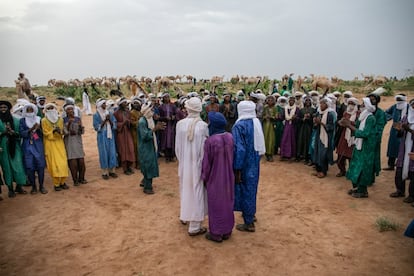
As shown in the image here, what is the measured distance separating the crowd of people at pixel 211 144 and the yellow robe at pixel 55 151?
19 millimetres

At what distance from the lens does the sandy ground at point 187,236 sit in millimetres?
3703

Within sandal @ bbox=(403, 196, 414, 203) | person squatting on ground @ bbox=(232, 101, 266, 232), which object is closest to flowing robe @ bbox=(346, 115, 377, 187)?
sandal @ bbox=(403, 196, 414, 203)

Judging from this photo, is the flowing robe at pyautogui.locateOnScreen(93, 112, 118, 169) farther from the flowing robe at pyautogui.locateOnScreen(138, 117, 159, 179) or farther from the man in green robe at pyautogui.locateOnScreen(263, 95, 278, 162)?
the man in green robe at pyautogui.locateOnScreen(263, 95, 278, 162)

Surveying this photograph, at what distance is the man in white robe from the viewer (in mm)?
4129

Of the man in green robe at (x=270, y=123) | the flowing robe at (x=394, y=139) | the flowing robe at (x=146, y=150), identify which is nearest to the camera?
the flowing robe at (x=146, y=150)

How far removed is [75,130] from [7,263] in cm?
303

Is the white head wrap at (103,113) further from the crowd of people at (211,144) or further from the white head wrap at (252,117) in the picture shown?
the white head wrap at (252,117)

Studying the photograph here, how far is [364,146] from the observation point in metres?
5.53

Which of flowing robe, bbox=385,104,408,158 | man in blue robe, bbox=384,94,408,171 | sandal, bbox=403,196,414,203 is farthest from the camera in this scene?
flowing robe, bbox=385,104,408,158

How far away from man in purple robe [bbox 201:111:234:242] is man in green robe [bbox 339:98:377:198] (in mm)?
2854

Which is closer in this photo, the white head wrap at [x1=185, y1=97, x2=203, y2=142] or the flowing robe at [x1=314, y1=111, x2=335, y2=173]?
the white head wrap at [x1=185, y1=97, x2=203, y2=142]

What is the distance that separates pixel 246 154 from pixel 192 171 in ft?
2.65

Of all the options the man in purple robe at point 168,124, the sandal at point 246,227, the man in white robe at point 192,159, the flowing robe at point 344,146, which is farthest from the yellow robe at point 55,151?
the flowing robe at point 344,146

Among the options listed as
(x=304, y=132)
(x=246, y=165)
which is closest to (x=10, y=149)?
(x=246, y=165)
